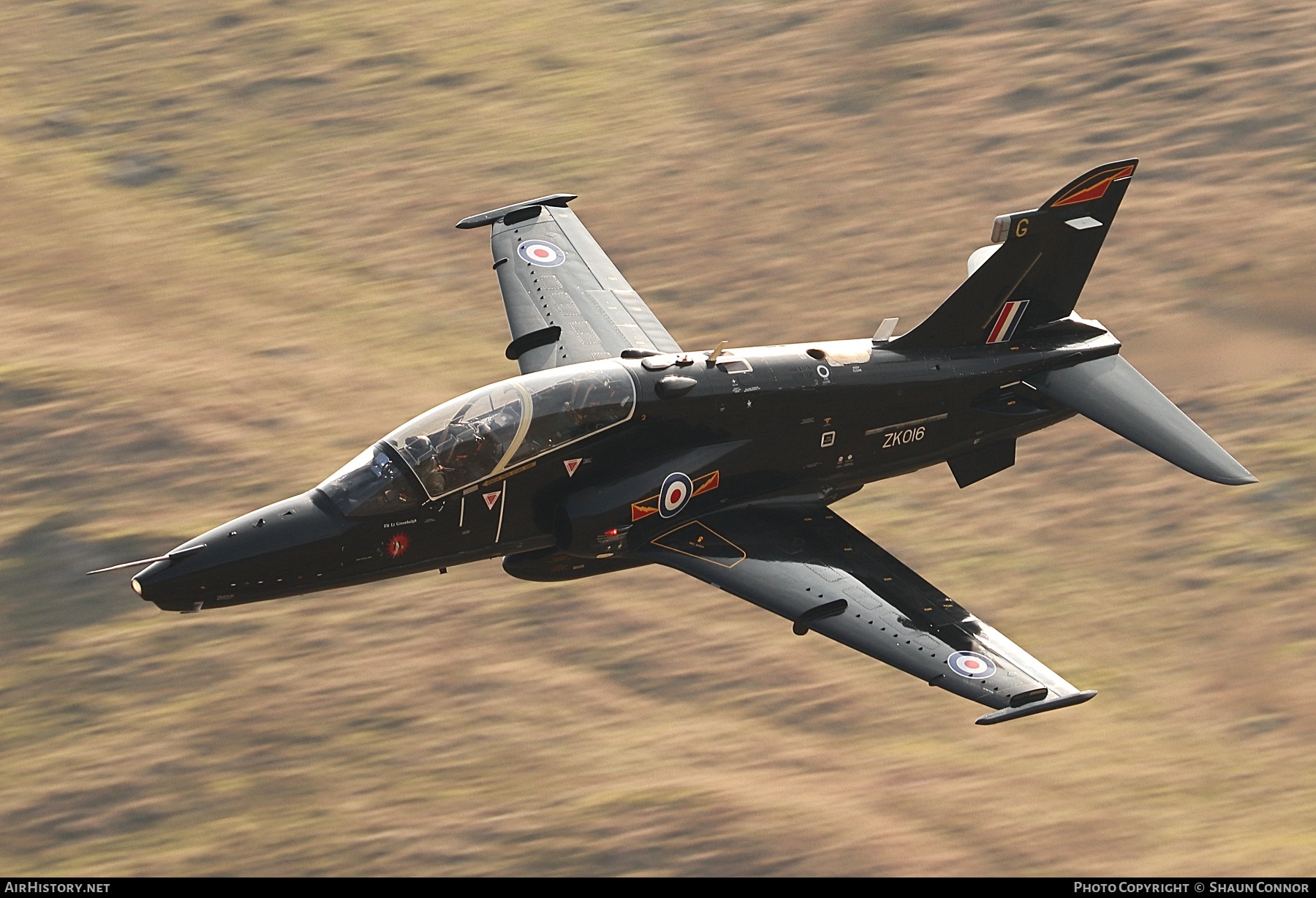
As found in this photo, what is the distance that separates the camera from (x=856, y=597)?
1981 cm

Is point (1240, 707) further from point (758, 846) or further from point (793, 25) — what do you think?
point (793, 25)

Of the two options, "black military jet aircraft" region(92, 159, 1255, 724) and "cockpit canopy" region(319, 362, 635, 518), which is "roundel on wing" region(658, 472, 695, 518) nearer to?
"black military jet aircraft" region(92, 159, 1255, 724)

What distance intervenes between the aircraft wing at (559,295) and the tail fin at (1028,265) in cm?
396

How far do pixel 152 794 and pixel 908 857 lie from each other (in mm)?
10409

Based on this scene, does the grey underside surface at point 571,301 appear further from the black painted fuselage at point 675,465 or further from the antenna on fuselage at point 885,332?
A: the antenna on fuselage at point 885,332

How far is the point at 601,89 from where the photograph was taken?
124 ft

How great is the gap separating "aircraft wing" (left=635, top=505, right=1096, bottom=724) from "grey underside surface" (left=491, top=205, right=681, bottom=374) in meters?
3.62

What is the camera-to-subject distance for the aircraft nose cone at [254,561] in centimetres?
1850

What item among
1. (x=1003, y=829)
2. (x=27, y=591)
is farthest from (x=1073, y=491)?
(x=27, y=591)

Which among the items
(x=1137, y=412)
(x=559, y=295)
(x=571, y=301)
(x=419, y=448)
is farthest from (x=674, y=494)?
(x=1137, y=412)

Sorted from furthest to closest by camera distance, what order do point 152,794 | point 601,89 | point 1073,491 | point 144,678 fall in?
point 601,89 → point 1073,491 → point 144,678 → point 152,794

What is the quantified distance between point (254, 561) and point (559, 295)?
7.23 meters

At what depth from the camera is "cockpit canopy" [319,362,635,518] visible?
19422mm

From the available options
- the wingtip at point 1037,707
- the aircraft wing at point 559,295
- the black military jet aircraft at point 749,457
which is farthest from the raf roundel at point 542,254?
the wingtip at point 1037,707
